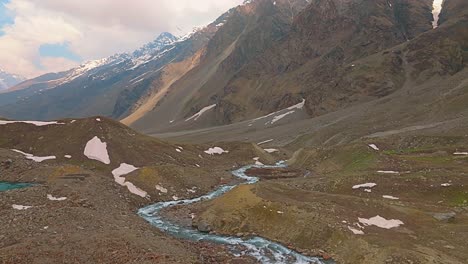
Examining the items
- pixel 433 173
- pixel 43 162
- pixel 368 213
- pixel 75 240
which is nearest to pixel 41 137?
pixel 43 162

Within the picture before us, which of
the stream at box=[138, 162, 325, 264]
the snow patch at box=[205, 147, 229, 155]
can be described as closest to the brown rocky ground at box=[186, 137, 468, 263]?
the stream at box=[138, 162, 325, 264]

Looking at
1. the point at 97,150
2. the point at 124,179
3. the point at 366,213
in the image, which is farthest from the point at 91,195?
the point at 366,213

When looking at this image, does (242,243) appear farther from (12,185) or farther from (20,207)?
(12,185)

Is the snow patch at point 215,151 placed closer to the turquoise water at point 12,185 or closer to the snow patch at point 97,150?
the snow patch at point 97,150

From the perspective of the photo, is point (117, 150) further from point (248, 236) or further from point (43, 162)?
point (248, 236)

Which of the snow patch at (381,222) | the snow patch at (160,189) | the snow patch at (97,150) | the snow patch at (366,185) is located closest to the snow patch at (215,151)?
the snow patch at (97,150)
